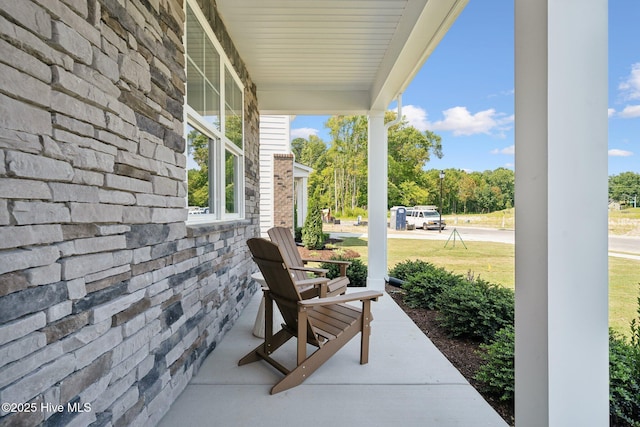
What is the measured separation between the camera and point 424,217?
53.4 feet

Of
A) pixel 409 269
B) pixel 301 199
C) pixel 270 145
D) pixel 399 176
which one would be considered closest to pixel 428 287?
pixel 409 269

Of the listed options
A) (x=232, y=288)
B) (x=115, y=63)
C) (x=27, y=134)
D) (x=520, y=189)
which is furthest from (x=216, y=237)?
(x=520, y=189)

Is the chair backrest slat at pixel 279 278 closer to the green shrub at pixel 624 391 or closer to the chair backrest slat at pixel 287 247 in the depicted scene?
the chair backrest slat at pixel 287 247

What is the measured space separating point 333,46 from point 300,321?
289 cm

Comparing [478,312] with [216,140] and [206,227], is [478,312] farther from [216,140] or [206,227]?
[216,140]

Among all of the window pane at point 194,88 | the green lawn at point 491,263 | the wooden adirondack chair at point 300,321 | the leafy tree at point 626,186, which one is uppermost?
the window pane at point 194,88

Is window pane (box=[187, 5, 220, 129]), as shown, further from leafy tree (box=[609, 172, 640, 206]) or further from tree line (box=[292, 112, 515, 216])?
tree line (box=[292, 112, 515, 216])

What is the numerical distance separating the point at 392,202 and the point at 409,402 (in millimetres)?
15475

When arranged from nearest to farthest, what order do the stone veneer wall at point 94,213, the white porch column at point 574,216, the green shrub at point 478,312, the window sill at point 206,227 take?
the stone veneer wall at point 94,213
the white porch column at point 574,216
the window sill at point 206,227
the green shrub at point 478,312

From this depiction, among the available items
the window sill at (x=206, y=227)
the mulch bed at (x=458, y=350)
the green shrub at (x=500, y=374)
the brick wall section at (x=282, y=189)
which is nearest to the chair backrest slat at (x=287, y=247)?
the window sill at (x=206, y=227)

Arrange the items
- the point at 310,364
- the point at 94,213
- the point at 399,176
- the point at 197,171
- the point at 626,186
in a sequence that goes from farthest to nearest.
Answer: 1. the point at 399,176
2. the point at 197,171
3. the point at 626,186
4. the point at 310,364
5. the point at 94,213

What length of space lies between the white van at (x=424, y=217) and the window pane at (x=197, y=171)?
1459cm

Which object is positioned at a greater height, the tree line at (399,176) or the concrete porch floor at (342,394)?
the tree line at (399,176)

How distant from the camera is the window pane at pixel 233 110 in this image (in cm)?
340
